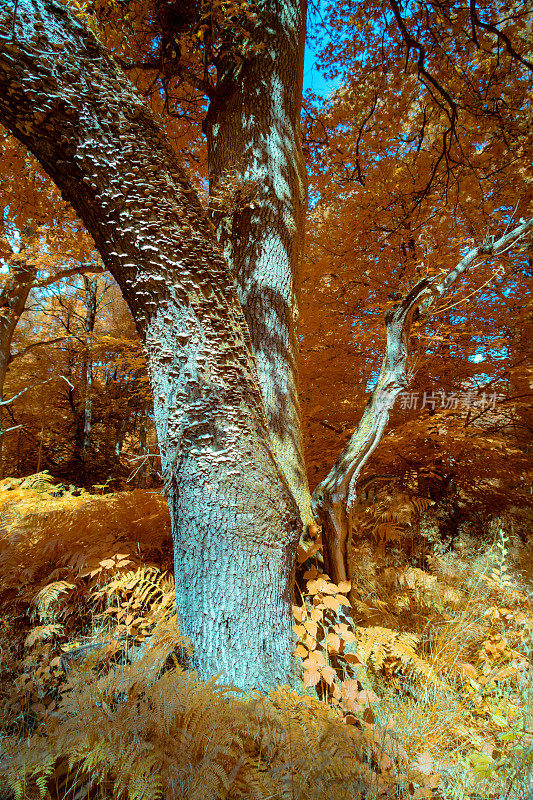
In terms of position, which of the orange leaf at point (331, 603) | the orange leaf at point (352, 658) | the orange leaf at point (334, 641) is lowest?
the orange leaf at point (352, 658)

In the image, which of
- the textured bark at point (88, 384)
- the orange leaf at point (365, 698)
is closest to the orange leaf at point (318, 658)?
the orange leaf at point (365, 698)

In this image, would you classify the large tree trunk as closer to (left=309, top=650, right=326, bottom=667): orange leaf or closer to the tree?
the tree

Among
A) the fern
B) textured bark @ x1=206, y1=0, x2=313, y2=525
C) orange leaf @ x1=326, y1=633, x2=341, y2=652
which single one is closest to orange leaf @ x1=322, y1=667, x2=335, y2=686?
orange leaf @ x1=326, y1=633, x2=341, y2=652

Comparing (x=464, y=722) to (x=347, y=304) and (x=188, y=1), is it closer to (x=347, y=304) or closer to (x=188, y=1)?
(x=347, y=304)

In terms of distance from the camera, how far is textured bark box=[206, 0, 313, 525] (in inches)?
87.3

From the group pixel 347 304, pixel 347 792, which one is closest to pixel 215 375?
pixel 347 792

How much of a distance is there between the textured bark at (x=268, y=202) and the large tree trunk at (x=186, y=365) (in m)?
0.49

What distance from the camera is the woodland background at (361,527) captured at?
1.30 metres

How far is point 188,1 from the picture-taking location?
276 centimetres

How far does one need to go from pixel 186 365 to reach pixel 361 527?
2830 millimetres

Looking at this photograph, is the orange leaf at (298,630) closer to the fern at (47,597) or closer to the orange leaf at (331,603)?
the orange leaf at (331,603)

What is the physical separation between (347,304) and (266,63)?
115 inches

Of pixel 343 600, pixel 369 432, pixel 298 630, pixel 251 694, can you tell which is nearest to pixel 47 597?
pixel 251 694

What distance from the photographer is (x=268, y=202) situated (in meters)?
2.38
